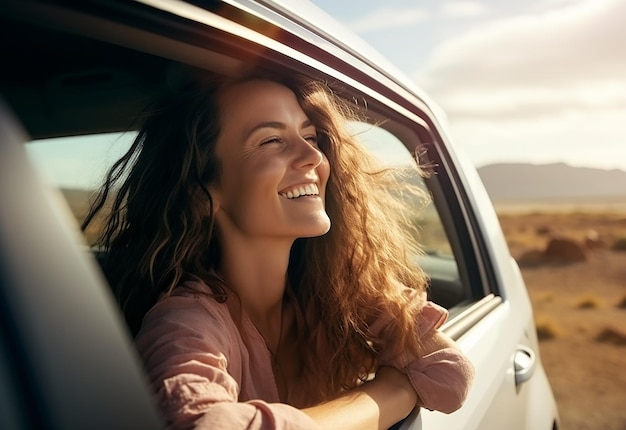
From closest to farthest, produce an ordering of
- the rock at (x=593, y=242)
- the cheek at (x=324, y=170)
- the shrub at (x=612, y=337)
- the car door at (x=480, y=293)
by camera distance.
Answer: the cheek at (x=324, y=170)
the car door at (x=480, y=293)
the shrub at (x=612, y=337)
the rock at (x=593, y=242)

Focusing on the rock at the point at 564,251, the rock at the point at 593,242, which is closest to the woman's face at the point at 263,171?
the rock at the point at 564,251

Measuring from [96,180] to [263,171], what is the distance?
1.46 feet

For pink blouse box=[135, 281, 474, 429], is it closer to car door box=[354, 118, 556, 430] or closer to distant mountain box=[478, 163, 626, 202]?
car door box=[354, 118, 556, 430]

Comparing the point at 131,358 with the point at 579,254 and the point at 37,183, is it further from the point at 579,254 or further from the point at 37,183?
the point at 579,254

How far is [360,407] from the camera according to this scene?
1366 millimetres

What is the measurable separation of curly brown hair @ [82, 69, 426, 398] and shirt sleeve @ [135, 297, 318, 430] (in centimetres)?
13

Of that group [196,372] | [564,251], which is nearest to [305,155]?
[196,372]

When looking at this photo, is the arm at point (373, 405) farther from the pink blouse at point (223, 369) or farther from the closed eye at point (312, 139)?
the closed eye at point (312, 139)

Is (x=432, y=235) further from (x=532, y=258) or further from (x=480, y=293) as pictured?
(x=532, y=258)

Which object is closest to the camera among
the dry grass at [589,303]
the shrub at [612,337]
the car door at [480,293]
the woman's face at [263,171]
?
the woman's face at [263,171]

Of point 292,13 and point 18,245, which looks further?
point 292,13

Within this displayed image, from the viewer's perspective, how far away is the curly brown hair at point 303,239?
5.15 ft

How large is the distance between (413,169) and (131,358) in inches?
61.3

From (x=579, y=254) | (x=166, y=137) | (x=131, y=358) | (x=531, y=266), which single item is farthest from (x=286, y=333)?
(x=579, y=254)
